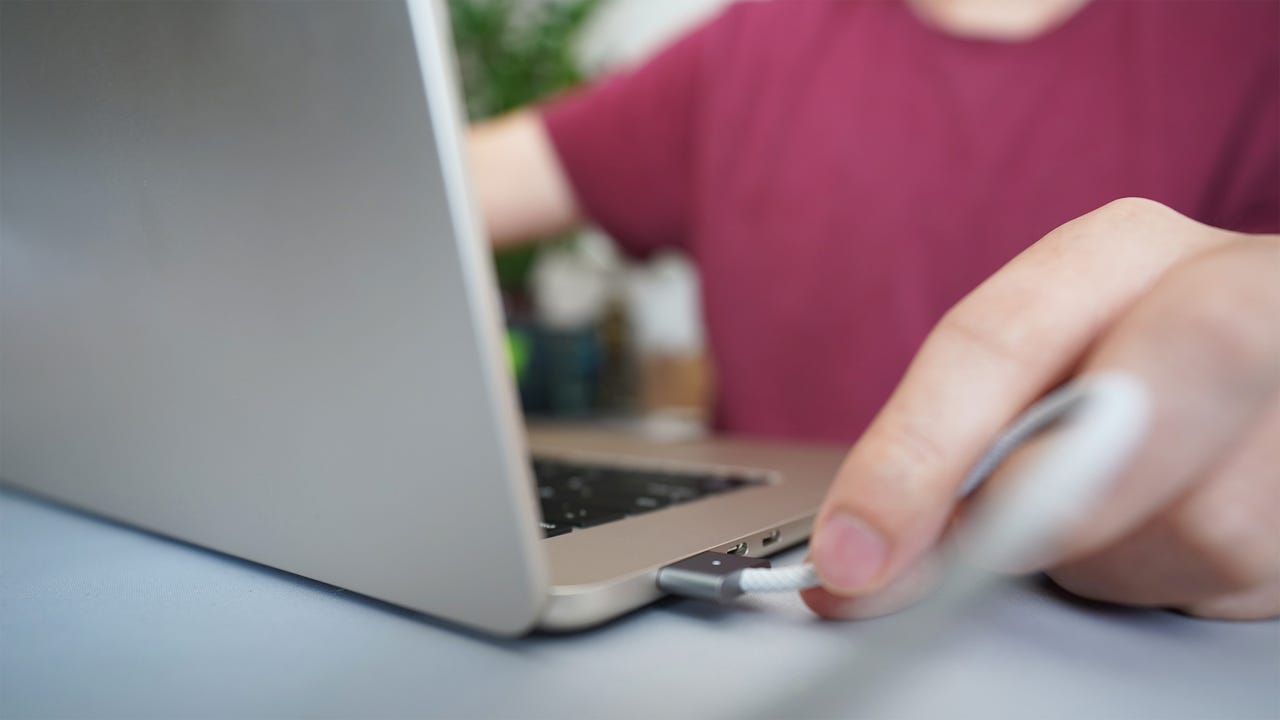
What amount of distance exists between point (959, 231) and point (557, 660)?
18.8 inches

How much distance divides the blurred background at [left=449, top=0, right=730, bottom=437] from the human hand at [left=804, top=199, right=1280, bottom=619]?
3.73 feet

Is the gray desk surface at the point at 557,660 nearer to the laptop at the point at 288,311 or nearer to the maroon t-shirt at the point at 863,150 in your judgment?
the laptop at the point at 288,311

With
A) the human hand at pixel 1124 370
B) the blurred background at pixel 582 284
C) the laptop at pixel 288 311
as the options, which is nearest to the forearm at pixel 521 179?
the blurred background at pixel 582 284

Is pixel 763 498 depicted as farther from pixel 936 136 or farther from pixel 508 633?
pixel 936 136

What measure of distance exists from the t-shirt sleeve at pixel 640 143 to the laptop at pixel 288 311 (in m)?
0.65

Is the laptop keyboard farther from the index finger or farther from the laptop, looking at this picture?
the index finger

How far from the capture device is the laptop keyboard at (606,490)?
321mm

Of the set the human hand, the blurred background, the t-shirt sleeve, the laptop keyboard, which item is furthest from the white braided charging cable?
the blurred background

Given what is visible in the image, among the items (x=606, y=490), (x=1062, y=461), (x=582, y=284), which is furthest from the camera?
(x=582, y=284)

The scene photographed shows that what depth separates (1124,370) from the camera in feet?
0.56

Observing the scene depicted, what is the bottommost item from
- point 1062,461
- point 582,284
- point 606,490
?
point 582,284

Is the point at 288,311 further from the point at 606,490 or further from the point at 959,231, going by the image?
the point at 959,231

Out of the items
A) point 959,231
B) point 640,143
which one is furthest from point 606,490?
point 640,143

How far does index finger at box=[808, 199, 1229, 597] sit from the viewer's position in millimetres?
191
